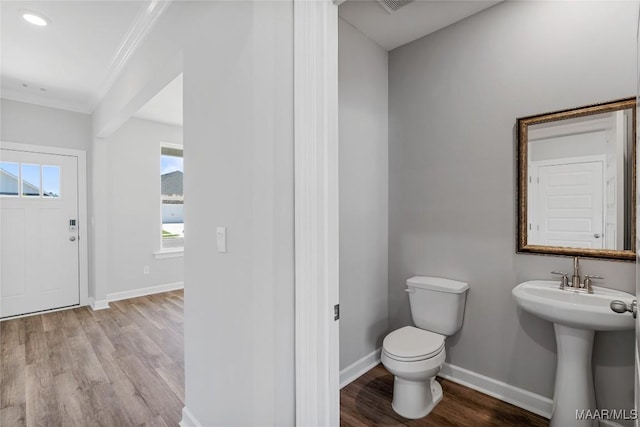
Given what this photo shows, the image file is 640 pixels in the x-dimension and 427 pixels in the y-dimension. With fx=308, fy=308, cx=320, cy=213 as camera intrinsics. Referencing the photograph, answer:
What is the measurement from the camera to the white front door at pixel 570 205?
5.62 feet

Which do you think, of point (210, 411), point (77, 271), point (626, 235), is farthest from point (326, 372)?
point (77, 271)

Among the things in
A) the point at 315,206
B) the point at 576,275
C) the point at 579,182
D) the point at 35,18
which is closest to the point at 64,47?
the point at 35,18

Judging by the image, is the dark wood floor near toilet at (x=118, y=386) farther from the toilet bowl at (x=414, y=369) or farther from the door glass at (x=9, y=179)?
the door glass at (x=9, y=179)

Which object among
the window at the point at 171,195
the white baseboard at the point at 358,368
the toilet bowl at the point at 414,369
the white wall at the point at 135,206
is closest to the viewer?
the toilet bowl at the point at 414,369

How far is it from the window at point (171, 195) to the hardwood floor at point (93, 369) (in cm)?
144

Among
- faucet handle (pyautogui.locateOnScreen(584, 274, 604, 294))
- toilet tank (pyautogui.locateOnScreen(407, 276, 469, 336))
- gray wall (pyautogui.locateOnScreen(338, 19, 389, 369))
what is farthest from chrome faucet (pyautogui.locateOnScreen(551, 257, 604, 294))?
gray wall (pyautogui.locateOnScreen(338, 19, 389, 369))

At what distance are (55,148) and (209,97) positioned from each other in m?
3.61

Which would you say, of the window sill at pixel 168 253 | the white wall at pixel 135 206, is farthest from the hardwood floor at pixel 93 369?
the window sill at pixel 168 253

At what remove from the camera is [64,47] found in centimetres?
258

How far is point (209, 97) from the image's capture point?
1488mm

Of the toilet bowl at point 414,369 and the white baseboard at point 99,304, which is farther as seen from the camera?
the white baseboard at point 99,304

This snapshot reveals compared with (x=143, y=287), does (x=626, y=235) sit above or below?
above

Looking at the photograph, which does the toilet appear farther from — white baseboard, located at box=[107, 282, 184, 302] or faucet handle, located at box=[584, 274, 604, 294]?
white baseboard, located at box=[107, 282, 184, 302]

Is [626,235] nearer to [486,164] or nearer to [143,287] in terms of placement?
[486,164]
